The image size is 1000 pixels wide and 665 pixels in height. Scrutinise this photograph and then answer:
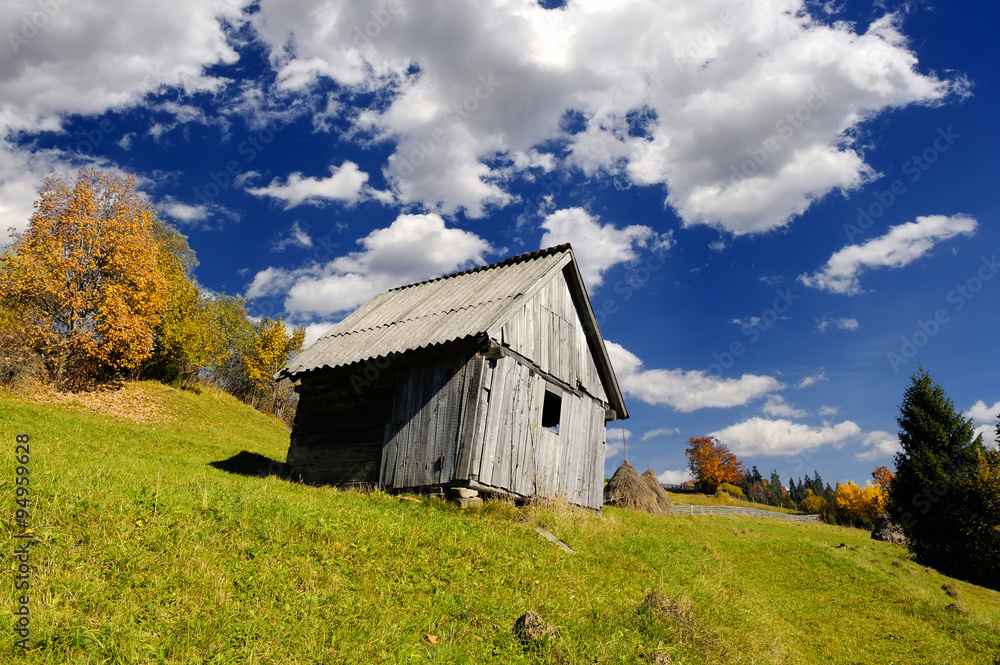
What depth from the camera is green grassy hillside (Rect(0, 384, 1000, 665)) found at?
16.1ft

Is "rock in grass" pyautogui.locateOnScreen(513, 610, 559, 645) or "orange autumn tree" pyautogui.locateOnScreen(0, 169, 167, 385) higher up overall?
"orange autumn tree" pyautogui.locateOnScreen(0, 169, 167, 385)

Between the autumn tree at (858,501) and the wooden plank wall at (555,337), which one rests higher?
the wooden plank wall at (555,337)

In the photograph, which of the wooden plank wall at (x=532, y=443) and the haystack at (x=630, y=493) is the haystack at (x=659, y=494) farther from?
the wooden plank wall at (x=532, y=443)

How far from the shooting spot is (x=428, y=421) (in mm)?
12602

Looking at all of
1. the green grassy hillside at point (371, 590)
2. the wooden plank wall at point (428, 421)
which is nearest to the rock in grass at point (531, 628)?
the green grassy hillside at point (371, 590)

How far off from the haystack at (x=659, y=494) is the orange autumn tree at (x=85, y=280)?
1097 inches

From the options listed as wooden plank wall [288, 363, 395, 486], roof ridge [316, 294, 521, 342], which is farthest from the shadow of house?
roof ridge [316, 294, 521, 342]

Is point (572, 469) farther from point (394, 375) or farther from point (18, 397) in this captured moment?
point (18, 397)

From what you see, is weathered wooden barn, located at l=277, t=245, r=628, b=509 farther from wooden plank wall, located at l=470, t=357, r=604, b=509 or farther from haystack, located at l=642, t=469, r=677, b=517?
haystack, located at l=642, t=469, r=677, b=517

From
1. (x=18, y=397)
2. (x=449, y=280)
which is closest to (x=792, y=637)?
(x=449, y=280)

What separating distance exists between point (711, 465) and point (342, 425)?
265 feet

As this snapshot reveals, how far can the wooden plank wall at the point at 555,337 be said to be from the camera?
13602 millimetres

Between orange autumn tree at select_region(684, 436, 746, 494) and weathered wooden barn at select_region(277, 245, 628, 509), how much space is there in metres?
74.8

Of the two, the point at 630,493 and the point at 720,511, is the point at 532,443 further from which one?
the point at 720,511
